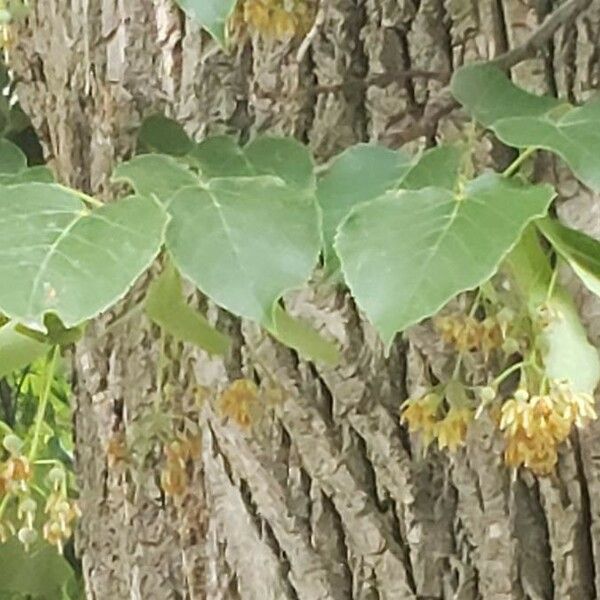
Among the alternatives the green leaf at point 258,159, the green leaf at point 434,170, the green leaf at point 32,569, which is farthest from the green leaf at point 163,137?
the green leaf at point 32,569

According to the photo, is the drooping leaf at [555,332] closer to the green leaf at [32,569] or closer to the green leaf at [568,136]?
the green leaf at [568,136]

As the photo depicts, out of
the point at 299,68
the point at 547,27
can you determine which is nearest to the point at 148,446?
the point at 299,68

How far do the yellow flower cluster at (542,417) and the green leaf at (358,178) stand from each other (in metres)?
0.12

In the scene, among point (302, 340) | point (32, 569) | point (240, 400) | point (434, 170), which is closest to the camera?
point (434, 170)

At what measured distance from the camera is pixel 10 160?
2.01 ft

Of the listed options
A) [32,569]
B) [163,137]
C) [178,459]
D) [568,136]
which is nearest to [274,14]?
[163,137]

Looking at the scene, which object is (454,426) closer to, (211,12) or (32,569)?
(211,12)

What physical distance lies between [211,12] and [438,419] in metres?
0.30

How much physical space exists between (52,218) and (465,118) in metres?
0.33

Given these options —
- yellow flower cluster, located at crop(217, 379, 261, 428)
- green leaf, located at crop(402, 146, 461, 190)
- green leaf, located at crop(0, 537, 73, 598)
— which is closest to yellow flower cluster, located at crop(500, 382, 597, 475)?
green leaf, located at crop(402, 146, 461, 190)

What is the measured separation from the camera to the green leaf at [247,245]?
0.41 meters

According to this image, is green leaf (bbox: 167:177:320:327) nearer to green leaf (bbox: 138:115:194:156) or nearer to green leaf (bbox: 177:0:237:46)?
green leaf (bbox: 177:0:237:46)

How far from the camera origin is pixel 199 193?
1.49 feet

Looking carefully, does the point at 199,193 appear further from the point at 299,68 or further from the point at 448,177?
the point at 299,68
